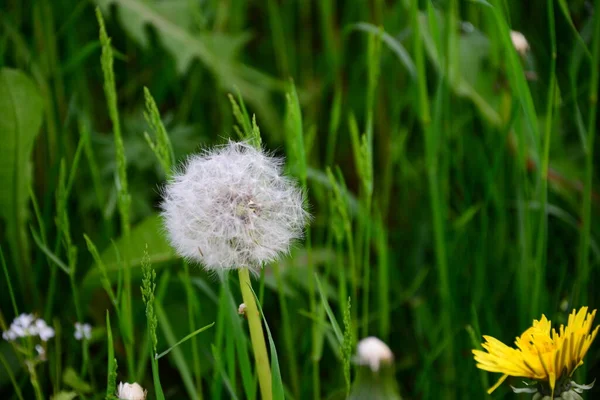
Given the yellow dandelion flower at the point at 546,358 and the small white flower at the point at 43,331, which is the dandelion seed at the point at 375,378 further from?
the small white flower at the point at 43,331

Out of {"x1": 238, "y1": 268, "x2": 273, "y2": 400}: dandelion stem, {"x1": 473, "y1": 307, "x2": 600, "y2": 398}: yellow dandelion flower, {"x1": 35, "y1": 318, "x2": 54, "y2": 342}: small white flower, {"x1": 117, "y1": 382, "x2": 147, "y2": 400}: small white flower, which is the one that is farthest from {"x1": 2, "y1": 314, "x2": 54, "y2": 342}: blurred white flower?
{"x1": 473, "y1": 307, "x2": 600, "y2": 398}: yellow dandelion flower

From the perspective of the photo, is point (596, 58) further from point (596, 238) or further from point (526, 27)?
point (526, 27)

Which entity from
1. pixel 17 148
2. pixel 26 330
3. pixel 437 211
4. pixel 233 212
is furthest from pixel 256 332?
pixel 17 148

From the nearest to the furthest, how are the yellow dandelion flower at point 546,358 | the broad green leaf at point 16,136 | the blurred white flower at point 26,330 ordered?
the yellow dandelion flower at point 546,358, the blurred white flower at point 26,330, the broad green leaf at point 16,136

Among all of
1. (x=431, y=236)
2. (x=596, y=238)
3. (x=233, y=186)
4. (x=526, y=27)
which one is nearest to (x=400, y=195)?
(x=431, y=236)

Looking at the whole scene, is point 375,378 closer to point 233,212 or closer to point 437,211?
point 233,212

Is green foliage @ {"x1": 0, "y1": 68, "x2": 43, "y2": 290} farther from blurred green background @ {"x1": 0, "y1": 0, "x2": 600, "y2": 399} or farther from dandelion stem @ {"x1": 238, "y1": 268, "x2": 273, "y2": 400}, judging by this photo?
dandelion stem @ {"x1": 238, "y1": 268, "x2": 273, "y2": 400}

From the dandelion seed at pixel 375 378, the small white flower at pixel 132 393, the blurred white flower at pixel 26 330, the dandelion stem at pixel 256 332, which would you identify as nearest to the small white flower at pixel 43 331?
the blurred white flower at pixel 26 330
